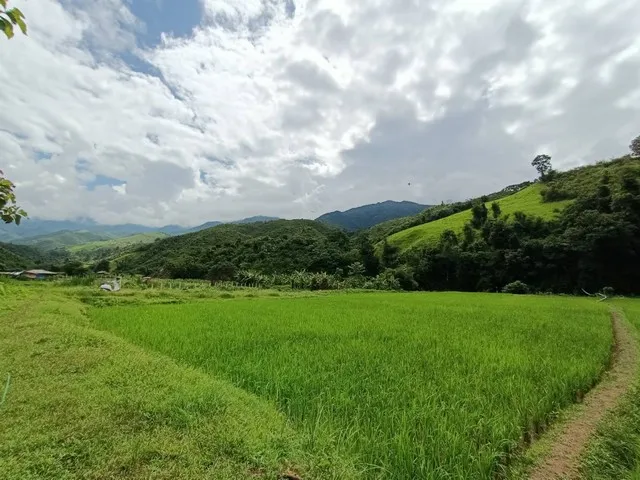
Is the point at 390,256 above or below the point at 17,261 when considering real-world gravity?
below

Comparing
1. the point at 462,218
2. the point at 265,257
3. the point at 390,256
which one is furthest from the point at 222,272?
the point at 462,218

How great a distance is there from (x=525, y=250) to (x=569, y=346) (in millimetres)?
35718

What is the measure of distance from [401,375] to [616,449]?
297 centimetres

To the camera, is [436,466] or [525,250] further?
[525,250]

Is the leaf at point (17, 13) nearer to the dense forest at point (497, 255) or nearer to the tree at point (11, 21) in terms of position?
the tree at point (11, 21)

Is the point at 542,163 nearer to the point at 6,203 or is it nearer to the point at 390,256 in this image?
the point at 390,256

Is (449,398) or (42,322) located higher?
(42,322)

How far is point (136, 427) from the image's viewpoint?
4.14 meters

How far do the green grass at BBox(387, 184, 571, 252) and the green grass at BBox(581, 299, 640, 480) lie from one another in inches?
1913

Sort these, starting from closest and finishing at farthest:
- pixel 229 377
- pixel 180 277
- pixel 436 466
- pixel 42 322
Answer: pixel 436 466, pixel 229 377, pixel 42 322, pixel 180 277

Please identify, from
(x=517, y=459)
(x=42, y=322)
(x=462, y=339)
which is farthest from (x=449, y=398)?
(x=42, y=322)

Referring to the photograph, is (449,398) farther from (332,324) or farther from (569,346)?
(332,324)

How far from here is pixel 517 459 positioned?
4.21 meters

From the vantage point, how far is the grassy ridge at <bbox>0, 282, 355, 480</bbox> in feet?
11.3
